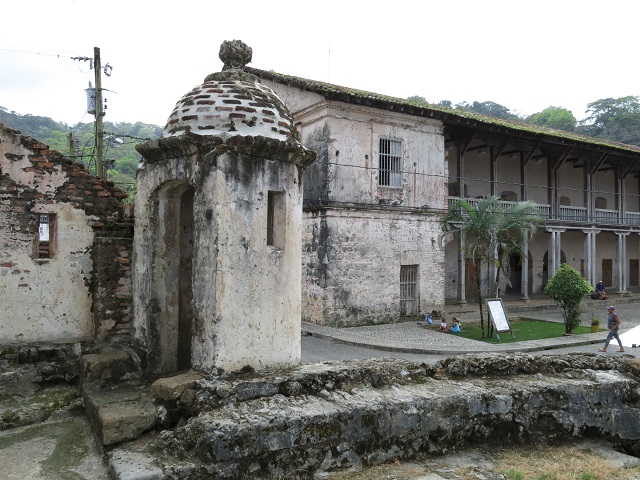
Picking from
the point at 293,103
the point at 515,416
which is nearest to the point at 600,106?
the point at 293,103

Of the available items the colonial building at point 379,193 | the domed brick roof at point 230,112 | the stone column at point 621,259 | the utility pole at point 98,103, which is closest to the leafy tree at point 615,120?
the stone column at point 621,259

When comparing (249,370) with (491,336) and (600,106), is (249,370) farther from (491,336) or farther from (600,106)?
(600,106)

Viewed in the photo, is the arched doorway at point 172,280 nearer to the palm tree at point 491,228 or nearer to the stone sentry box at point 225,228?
the stone sentry box at point 225,228

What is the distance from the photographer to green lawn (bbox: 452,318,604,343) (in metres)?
14.1

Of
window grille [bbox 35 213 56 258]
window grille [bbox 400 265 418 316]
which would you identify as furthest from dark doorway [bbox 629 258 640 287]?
window grille [bbox 35 213 56 258]

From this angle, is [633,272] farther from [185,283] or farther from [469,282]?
[185,283]

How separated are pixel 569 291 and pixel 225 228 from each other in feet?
41.7

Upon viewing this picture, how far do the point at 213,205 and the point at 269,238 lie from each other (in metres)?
0.77

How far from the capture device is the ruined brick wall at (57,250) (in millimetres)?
5820

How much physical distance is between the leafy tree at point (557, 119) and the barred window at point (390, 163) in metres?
38.9

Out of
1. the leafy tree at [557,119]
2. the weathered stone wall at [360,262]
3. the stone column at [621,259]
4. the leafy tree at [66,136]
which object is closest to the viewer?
the weathered stone wall at [360,262]

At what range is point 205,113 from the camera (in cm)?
521

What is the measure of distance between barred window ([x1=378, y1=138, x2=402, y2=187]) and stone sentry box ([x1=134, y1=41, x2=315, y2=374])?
440 inches

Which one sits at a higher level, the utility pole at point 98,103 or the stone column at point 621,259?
the utility pole at point 98,103
